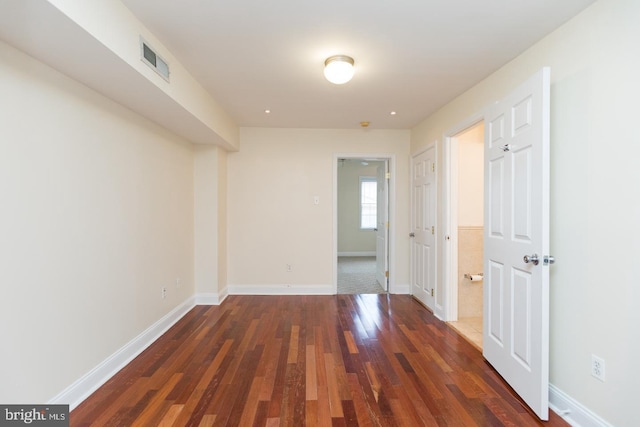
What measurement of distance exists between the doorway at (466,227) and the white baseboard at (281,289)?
5.66ft

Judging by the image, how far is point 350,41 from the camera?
80.4 inches

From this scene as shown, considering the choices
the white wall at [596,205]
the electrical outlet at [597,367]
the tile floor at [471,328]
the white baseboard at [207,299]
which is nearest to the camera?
the white wall at [596,205]

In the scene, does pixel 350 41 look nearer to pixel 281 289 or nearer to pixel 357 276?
pixel 281 289

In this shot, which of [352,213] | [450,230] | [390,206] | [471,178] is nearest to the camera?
[450,230]

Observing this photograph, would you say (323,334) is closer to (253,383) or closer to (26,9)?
(253,383)

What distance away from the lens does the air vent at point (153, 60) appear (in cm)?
184

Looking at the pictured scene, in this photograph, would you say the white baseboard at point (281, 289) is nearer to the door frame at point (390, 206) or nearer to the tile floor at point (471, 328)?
the door frame at point (390, 206)

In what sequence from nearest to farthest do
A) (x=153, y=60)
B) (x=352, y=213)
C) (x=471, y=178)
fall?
(x=153, y=60) → (x=471, y=178) → (x=352, y=213)

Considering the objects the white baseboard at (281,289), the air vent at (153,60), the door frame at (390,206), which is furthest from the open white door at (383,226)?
the air vent at (153,60)

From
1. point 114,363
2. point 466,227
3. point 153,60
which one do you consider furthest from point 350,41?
point 114,363

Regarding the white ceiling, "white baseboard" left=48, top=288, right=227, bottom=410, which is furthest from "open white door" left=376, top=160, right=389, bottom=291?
"white baseboard" left=48, top=288, right=227, bottom=410

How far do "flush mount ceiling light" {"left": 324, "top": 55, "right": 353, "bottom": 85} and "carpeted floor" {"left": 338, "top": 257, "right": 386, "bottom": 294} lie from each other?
125 inches

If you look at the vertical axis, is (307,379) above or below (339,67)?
below

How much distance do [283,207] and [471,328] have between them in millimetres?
2791
